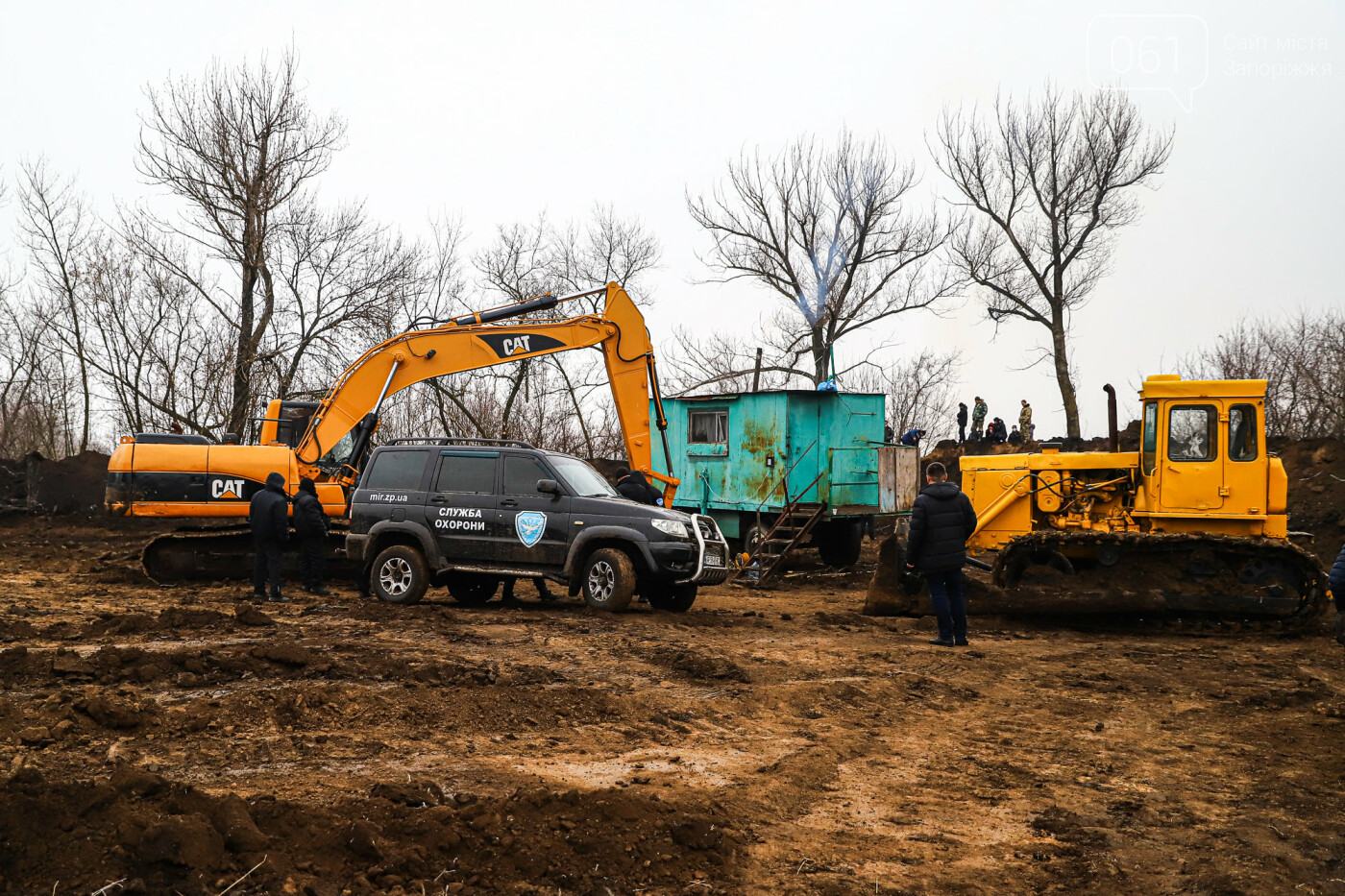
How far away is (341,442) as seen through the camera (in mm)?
16938

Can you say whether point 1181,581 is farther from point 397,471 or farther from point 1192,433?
point 397,471

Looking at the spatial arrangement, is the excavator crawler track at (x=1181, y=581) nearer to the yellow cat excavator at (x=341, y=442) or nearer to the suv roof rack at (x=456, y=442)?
the yellow cat excavator at (x=341, y=442)

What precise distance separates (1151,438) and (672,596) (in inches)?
239

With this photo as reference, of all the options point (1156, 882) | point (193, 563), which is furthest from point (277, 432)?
point (1156, 882)

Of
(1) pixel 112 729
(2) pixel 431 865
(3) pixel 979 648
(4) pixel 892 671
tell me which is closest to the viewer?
(2) pixel 431 865

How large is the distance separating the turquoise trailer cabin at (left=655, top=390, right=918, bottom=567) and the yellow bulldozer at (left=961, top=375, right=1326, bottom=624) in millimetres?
6266

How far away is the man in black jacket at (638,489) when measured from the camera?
1513 cm

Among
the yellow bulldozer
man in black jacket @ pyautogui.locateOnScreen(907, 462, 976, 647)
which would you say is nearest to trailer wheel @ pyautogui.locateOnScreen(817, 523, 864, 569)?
the yellow bulldozer

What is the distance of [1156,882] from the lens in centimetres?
466

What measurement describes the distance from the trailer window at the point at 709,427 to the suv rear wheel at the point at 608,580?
25.3ft

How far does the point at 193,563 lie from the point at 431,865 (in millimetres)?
12877

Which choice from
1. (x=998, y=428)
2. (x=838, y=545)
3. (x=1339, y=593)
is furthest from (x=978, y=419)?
(x=1339, y=593)

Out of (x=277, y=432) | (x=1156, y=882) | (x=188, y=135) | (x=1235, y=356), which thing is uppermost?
(x=188, y=135)

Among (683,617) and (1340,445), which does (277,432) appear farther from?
(1340,445)
